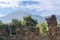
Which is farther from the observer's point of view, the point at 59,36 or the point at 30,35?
the point at 30,35

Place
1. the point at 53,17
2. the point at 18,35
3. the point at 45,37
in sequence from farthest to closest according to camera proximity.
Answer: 1. the point at 18,35
2. the point at 45,37
3. the point at 53,17

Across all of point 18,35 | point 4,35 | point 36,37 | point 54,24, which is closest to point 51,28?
point 54,24

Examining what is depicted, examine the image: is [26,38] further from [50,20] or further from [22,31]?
[50,20]

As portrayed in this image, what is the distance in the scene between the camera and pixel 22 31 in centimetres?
1789

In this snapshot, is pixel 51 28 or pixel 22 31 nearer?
pixel 51 28

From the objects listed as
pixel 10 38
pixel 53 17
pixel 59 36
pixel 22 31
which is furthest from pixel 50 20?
pixel 10 38

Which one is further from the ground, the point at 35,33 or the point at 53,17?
the point at 53,17

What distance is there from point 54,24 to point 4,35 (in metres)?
5.01

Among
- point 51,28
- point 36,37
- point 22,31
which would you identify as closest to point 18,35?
point 22,31

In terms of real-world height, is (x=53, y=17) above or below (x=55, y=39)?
above

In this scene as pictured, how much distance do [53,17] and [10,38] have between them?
470cm

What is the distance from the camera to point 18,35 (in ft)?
59.6

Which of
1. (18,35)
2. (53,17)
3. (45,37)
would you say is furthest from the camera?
(18,35)

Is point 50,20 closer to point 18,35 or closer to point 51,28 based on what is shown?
point 51,28
